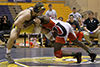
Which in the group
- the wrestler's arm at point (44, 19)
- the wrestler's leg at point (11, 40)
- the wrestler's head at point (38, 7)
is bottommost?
the wrestler's leg at point (11, 40)

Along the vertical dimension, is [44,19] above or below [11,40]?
above

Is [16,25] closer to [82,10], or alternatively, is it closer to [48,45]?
[48,45]

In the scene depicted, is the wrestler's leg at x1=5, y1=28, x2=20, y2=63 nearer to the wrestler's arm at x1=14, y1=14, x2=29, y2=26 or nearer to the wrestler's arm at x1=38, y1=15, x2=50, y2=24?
the wrestler's arm at x1=14, y1=14, x2=29, y2=26

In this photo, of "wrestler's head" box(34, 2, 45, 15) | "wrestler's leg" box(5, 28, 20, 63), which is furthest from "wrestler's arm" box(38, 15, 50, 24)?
"wrestler's leg" box(5, 28, 20, 63)

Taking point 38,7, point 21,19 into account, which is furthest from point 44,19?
point 21,19

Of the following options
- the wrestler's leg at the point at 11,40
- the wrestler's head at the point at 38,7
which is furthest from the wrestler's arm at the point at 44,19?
the wrestler's leg at the point at 11,40

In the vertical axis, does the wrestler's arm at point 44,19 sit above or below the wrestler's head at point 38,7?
below

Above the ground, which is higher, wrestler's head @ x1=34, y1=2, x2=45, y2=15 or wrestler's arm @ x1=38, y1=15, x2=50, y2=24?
wrestler's head @ x1=34, y1=2, x2=45, y2=15

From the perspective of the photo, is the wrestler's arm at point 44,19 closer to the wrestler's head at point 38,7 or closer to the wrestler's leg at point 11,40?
the wrestler's head at point 38,7

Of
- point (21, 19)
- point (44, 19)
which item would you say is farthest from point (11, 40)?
point (44, 19)

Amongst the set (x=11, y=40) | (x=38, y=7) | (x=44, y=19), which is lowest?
(x=11, y=40)

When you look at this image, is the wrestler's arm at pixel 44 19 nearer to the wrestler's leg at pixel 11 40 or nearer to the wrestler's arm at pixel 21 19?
the wrestler's arm at pixel 21 19

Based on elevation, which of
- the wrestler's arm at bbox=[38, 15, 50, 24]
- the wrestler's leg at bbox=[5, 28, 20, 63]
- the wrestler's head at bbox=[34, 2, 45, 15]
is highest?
the wrestler's head at bbox=[34, 2, 45, 15]

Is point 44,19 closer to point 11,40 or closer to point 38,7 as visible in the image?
point 38,7
